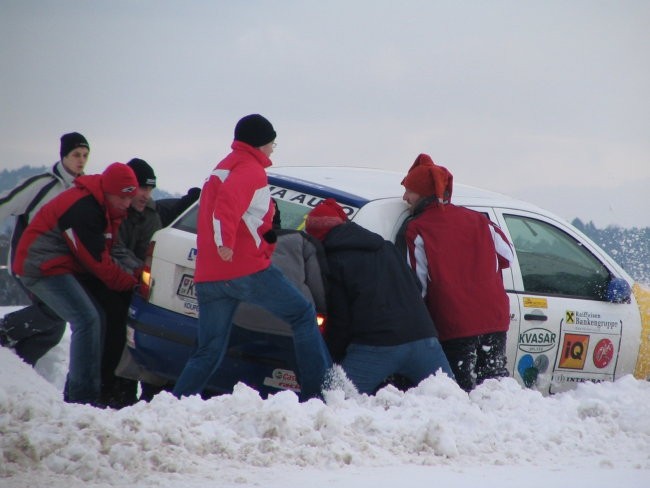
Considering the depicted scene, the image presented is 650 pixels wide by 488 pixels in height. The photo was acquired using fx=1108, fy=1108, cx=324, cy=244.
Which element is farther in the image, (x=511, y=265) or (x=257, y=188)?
(x=511, y=265)

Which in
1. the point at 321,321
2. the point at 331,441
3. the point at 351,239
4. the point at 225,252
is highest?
the point at 351,239

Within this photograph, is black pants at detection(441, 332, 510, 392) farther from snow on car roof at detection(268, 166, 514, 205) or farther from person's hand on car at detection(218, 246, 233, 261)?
person's hand on car at detection(218, 246, 233, 261)

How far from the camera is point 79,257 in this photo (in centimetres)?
682

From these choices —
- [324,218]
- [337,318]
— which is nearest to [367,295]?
[337,318]

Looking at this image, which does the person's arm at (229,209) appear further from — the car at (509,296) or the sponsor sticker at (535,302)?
the sponsor sticker at (535,302)

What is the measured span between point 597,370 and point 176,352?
115 inches

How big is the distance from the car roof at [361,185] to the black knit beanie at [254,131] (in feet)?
2.27

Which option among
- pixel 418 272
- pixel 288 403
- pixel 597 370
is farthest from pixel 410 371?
pixel 597 370

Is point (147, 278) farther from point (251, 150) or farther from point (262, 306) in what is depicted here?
point (251, 150)

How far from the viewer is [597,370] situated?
7.51 m

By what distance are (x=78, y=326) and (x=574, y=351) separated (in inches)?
127

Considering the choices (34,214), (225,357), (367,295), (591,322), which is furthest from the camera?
(591,322)

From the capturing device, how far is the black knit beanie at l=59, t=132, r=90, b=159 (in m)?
7.50

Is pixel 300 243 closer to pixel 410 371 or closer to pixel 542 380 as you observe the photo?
pixel 410 371
